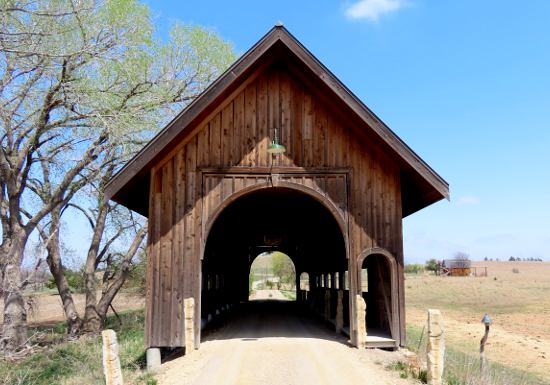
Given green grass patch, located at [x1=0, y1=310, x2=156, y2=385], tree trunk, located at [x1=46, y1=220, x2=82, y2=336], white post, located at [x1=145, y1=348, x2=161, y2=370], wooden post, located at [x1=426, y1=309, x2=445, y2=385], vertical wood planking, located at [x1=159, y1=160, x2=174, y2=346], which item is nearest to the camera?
wooden post, located at [x1=426, y1=309, x2=445, y2=385]

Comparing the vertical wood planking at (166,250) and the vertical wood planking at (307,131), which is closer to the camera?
the vertical wood planking at (166,250)

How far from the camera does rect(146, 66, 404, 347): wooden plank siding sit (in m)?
12.9

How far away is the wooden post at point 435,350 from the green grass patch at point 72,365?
16.1 ft

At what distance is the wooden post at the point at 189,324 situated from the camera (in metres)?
12.2

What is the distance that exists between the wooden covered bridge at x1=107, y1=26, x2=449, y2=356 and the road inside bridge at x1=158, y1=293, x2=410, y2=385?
0.90 metres

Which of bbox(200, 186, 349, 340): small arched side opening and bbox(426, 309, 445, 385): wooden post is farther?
bbox(200, 186, 349, 340): small arched side opening

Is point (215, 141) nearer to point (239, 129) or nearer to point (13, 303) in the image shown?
point (239, 129)

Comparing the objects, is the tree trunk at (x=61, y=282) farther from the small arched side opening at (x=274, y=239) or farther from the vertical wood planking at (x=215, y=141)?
the vertical wood planking at (x=215, y=141)

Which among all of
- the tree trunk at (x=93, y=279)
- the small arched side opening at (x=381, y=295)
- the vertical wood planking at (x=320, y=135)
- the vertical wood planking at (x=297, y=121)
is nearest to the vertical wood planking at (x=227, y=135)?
the vertical wood planking at (x=297, y=121)

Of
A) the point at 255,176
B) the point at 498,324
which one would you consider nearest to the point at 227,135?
the point at 255,176

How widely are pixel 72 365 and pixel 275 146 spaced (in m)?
9.13

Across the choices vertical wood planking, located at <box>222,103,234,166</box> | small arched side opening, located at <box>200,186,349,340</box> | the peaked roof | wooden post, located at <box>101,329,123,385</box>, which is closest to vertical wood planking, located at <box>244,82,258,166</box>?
vertical wood planking, located at <box>222,103,234,166</box>

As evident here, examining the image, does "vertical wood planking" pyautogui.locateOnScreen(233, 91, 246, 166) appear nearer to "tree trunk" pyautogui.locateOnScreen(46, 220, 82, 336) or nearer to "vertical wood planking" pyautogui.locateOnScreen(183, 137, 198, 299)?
"vertical wood planking" pyautogui.locateOnScreen(183, 137, 198, 299)

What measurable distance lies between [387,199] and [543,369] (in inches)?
322
